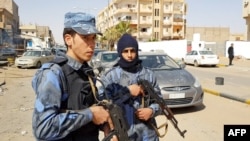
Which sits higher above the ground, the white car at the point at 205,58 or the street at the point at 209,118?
the white car at the point at 205,58

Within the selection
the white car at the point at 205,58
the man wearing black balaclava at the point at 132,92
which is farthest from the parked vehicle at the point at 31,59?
the man wearing black balaclava at the point at 132,92

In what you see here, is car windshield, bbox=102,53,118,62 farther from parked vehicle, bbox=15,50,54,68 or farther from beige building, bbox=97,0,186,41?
beige building, bbox=97,0,186,41

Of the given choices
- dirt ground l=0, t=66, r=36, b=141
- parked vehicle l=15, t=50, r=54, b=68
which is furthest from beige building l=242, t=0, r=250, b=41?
dirt ground l=0, t=66, r=36, b=141

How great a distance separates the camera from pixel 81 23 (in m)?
1.75

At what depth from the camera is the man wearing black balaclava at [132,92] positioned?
263 centimetres

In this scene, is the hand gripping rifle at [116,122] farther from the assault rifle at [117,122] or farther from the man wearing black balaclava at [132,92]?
the man wearing black balaclava at [132,92]

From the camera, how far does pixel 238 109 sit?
23.4 feet

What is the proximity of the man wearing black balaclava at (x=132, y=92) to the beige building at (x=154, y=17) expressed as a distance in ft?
205

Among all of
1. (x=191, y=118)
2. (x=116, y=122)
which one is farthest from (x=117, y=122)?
(x=191, y=118)

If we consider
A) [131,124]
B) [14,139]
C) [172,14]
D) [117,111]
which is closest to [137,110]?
[131,124]

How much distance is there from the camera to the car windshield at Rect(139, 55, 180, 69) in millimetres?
7719

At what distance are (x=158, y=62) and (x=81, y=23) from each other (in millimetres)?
6240

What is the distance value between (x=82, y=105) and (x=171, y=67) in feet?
20.6

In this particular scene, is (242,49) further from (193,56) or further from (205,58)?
(205,58)
